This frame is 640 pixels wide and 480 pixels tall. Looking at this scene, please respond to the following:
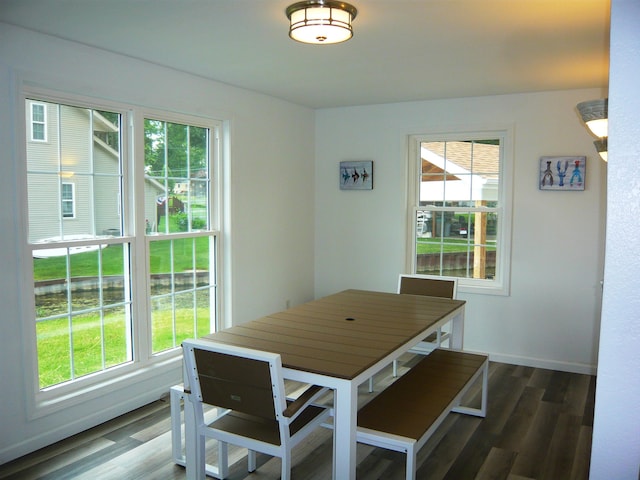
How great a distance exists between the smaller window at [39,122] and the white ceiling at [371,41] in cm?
44

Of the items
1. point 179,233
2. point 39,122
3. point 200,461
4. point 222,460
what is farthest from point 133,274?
point 200,461

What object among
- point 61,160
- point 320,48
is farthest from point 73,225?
point 320,48

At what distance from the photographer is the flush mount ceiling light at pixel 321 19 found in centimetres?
249

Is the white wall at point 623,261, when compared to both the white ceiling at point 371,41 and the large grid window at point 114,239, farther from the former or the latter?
the large grid window at point 114,239

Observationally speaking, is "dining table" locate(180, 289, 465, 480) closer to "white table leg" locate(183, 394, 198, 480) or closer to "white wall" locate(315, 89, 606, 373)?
"white table leg" locate(183, 394, 198, 480)

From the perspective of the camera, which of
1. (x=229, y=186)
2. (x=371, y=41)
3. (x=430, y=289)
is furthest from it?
(x=229, y=186)

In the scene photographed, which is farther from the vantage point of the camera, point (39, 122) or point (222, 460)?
point (39, 122)

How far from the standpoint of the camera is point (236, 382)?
7.39ft

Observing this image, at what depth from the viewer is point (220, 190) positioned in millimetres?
4539

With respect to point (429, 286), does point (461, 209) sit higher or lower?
higher

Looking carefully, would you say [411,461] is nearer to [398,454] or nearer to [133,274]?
[398,454]

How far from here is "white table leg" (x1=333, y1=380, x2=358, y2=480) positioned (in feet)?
7.29

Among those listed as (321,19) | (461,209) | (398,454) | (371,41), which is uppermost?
(371,41)

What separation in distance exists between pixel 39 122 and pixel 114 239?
2.88ft
